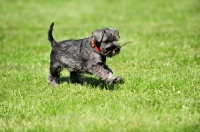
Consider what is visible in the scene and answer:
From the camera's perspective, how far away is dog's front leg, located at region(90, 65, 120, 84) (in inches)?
300

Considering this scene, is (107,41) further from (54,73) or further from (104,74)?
(54,73)

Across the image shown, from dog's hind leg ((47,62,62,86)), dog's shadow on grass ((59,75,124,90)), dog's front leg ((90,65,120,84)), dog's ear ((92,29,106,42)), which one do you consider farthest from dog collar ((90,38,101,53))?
dog's hind leg ((47,62,62,86))

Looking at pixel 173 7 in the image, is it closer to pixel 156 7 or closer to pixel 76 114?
pixel 156 7

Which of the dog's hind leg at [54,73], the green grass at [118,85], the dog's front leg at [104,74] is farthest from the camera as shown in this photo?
the dog's hind leg at [54,73]

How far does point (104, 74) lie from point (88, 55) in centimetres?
70

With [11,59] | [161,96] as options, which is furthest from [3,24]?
[161,96]

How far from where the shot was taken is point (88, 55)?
817 cm

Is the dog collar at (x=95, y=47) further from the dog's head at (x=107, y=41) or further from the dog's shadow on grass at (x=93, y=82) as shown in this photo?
the dog's shadow on grass at (x=93, y=82)

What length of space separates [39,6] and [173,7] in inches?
385

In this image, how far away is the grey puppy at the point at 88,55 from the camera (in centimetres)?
784

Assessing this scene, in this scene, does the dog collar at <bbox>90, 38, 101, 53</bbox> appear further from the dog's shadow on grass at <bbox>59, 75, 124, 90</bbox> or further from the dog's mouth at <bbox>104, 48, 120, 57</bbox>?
the dog's shadow on grass at <bbox>59, 75, 124, 90</bbox>

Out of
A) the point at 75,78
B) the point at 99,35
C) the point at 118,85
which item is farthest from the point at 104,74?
the point at 75,78

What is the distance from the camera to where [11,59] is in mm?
11812

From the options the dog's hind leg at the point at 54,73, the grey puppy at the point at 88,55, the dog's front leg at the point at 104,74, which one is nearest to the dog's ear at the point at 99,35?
the grey puppy at the point at 88,55
